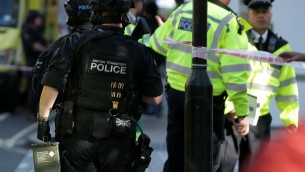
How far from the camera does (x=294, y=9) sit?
11.1 m

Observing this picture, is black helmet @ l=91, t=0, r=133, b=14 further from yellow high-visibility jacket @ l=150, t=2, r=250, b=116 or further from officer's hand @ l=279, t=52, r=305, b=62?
officer's hand @ l=279, t=52, r=305, b=62

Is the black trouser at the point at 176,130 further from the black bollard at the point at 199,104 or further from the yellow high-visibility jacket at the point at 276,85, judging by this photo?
the yellow high-visibility jacket at the point at 276,85

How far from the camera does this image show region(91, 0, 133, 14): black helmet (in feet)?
14.4

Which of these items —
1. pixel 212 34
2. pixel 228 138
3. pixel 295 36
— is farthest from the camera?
pixel 295 36

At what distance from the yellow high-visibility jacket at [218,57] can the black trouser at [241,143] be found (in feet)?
1.42

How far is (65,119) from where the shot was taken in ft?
14.3

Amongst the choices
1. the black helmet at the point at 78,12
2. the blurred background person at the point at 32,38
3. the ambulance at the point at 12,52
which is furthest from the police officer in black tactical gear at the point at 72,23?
the ambulance at the point at 12,52

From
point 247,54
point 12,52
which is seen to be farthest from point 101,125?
point 12,52

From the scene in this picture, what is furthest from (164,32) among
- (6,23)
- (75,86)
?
(6,23)

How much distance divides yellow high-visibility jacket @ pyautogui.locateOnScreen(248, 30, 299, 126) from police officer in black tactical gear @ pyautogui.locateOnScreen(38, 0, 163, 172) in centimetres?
170

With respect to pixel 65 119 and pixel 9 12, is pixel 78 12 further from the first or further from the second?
pixel 9 12

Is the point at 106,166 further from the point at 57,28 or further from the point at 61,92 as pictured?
the point at 57,28

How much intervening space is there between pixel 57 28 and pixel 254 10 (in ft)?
29.2

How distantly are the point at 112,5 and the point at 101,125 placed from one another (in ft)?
Answer: 2.41
